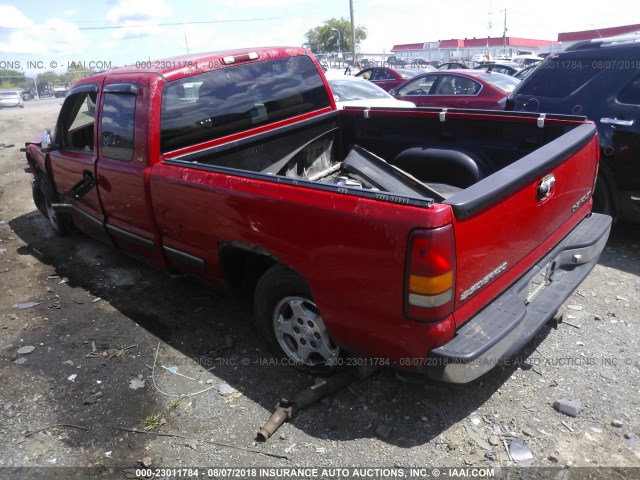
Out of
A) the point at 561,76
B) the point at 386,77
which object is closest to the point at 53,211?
the point at 561,76

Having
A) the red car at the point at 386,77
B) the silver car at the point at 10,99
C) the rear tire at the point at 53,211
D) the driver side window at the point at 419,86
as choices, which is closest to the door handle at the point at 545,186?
the rear tire at the point at 53,211

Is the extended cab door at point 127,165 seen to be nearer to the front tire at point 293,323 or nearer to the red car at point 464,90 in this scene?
the front tire at point 293,323

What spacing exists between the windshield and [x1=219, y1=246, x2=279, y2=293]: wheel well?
597 centimetres

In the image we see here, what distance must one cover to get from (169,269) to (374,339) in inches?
84.2

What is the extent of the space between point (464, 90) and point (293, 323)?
8131 mm

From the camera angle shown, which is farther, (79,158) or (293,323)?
(79,158)

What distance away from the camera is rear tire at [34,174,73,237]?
573 cm

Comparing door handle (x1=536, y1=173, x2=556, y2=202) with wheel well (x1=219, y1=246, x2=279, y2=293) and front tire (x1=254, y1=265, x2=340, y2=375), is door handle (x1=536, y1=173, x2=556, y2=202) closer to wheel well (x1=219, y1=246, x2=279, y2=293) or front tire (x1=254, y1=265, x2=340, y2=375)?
front tire (x1=254, y1=265, x2=340, y2=375)

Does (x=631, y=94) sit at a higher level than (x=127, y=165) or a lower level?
higher

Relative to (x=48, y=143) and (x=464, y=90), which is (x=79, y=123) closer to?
(x=48, y=143)

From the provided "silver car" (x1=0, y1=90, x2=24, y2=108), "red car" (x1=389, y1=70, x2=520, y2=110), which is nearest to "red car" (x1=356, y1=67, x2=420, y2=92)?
"red car" (x1=389, y1=70, x2=520, y2=110)

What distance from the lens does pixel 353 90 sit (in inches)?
360

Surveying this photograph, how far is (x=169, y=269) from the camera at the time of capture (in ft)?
13.3

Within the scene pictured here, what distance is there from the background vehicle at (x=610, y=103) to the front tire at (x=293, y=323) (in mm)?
3492
